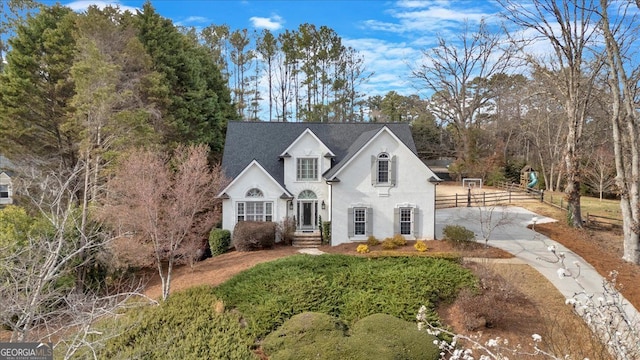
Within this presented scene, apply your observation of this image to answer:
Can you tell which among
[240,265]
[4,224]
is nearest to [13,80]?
[4,224]

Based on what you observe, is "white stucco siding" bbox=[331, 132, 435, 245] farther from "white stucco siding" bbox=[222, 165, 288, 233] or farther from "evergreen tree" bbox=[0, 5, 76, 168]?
"evergreen tree" bbox=[0, 5, 76, 168]

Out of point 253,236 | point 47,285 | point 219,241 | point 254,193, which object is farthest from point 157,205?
point 254,193

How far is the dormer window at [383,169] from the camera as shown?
67.8ft

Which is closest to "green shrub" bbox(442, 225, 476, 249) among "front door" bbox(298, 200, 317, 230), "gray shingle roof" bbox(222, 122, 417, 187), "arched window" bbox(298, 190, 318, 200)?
"gray shingle roof" bbox(222, 122, 417, 187)

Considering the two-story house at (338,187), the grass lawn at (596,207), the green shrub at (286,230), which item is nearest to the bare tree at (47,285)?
the two-story house at (338,187)

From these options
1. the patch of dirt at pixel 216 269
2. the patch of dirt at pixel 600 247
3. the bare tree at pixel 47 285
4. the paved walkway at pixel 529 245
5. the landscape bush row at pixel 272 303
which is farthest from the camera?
the patch of dirt at pixel 216 269

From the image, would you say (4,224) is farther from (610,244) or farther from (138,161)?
(610,244)

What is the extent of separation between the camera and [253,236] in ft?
65.5

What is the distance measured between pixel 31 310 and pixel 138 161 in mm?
11461

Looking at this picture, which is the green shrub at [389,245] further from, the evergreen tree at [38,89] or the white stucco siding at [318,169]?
the evergreen tree at [38,89]

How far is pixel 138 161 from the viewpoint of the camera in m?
16.7

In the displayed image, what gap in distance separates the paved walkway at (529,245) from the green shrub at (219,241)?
12314 mm

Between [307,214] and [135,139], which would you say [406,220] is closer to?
[307,214]

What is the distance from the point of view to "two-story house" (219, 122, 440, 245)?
2070 cm
